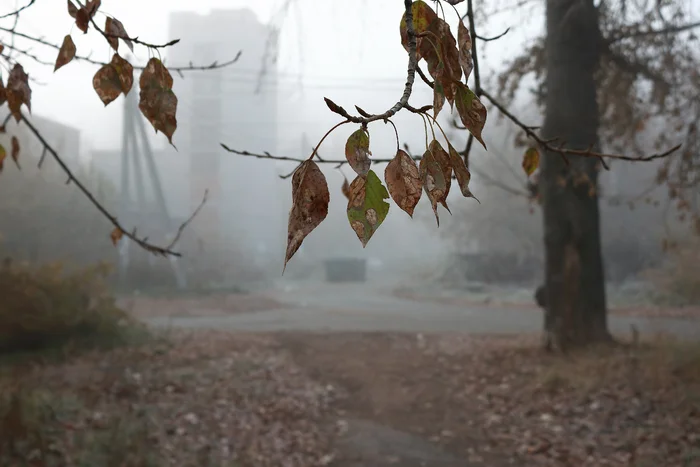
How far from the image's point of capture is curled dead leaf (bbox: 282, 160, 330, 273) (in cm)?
74

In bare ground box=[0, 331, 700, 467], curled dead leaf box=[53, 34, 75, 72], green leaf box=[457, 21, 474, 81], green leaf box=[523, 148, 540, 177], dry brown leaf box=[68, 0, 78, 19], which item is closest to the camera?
green leaf box=[457, 21, 474, 81]

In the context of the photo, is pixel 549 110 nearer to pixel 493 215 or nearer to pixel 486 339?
pixel 486 339

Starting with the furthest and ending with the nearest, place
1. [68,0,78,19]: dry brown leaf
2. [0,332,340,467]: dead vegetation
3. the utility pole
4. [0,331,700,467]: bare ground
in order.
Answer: the utility pole
[0,331,700,467]: bare ground
[0,332,340,467]: dead vegetation
[68,0,78,19]: dry brown leaf

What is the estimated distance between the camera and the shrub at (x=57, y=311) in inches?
265

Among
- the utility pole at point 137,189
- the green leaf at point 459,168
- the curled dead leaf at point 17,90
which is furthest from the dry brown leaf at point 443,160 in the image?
the utility pole at point 137,189

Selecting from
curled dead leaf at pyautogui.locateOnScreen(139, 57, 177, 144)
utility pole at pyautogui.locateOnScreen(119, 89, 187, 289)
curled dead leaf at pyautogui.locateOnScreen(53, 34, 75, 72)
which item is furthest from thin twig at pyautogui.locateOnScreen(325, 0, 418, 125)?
utility pole at pyautogui.locateOnScreen(119, 89, 187, 289)

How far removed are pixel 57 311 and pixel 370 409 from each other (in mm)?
4151

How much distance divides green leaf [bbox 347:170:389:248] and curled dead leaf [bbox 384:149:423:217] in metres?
0.02

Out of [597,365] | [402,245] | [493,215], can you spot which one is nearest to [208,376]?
[597,365]

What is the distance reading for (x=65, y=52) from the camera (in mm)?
1575

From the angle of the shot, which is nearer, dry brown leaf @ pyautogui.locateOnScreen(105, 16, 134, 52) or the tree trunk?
dry brown leaf @ pyautogui.locateOnScreen(105, 16, 134, 52)

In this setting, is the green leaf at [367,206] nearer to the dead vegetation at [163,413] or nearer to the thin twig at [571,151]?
the thin twig at [571,151]

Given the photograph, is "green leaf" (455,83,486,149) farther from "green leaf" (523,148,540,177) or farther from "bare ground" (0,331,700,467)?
"bare ground" (0,331,700,467)

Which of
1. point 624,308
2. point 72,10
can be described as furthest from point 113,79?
point 624,308
